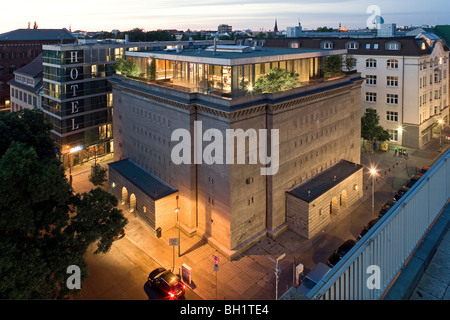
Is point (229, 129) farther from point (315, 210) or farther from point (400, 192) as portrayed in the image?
→ point (400, 192)

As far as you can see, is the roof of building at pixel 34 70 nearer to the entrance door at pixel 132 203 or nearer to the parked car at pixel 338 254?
the entrance door at pixel 132 203

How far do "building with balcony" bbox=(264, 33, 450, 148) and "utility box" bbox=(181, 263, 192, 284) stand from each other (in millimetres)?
55129

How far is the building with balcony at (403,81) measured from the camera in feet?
219


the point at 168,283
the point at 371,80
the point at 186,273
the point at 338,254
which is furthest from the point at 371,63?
the point at 168,283

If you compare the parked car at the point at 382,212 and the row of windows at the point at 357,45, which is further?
Result: the row of windows at the point at 357,45

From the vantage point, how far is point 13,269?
21.5 metres

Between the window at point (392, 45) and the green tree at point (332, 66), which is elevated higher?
the window at point (392, 45)

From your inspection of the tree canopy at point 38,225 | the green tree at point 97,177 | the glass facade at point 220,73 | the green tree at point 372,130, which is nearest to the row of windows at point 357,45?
the green tree at point 372,130

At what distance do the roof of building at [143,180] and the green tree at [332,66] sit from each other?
81.5 feet

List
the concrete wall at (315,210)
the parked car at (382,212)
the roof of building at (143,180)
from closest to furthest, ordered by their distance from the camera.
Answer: the concrete wall at (315,210) < the roof of building at (143,180) < the parked car at (382,212)

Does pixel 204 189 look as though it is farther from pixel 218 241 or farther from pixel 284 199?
pixel 284 199

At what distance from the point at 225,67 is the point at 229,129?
7.57m

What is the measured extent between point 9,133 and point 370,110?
191 feet
